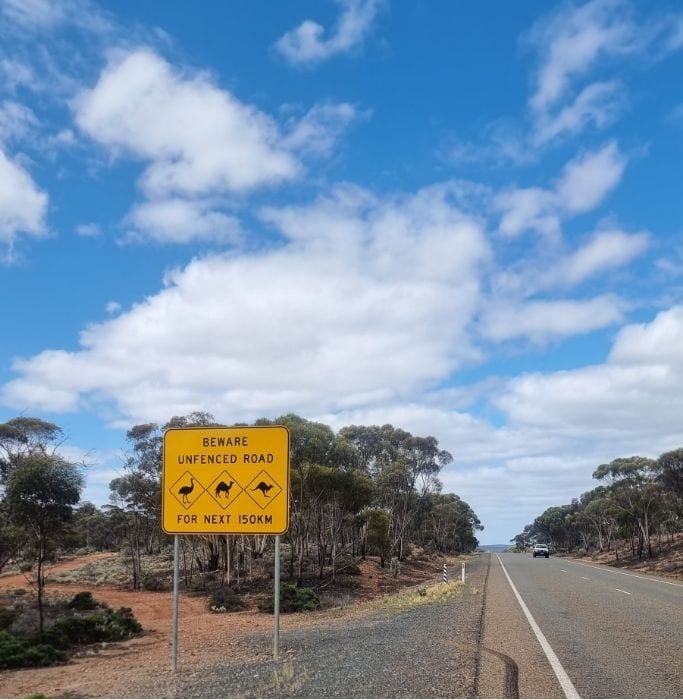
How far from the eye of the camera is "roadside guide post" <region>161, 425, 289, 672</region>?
9.77m

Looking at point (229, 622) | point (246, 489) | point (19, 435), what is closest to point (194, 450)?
point (246, 489)

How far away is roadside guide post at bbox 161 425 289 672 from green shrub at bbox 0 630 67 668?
813 centimetres

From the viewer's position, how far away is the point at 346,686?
820 centimetres

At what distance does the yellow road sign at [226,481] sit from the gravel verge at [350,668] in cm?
201

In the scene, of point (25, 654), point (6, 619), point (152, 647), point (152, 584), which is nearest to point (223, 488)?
point (25, 654)

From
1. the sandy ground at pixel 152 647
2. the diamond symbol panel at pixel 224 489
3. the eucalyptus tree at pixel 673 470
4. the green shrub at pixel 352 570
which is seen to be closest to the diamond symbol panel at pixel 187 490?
the diamond symbol panel at pixel 224 489

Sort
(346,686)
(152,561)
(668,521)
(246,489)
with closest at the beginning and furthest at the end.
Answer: (346,686)
(246,489)
(152,561)
(668,521)

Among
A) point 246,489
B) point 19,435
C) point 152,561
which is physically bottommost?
point 152,561

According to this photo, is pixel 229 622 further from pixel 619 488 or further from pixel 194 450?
pixel 619 488

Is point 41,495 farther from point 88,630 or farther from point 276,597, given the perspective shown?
point 276,597

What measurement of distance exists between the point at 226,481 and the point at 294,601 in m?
19.2

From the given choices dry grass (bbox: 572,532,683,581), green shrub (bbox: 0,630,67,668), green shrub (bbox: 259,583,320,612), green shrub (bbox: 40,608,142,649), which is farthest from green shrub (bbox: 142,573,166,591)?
dry grass (bbox: 572,532,683,581)

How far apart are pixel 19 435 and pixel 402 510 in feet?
122

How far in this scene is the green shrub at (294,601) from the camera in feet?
88.5
